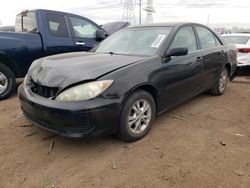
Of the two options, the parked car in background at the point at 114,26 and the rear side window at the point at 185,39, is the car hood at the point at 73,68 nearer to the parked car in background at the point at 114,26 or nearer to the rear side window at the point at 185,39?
the rear side window at the point at 185,39

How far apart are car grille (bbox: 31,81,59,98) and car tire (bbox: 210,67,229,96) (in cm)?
351

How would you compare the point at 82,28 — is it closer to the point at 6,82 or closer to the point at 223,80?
the point at 6,82

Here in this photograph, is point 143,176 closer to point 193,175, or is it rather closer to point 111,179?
point 111,179

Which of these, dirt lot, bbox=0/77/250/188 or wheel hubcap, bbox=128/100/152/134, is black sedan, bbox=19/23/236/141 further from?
dirt lot, bbox=0/77/250/188

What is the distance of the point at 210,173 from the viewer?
2805mm

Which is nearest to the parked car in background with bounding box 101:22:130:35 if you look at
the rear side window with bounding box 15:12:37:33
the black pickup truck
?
the black pickup truck

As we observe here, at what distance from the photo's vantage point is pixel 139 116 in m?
3.47

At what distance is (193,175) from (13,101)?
12.6ft

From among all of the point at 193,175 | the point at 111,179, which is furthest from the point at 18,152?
the point at 193,175

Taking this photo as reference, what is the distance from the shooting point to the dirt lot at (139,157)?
8.88ft

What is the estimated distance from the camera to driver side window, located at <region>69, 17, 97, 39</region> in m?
6.28

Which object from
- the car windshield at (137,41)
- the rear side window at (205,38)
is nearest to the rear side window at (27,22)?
the car windshield at (137,41)

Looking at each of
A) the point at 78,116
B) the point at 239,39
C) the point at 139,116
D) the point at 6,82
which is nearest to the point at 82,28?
the point at 6,82

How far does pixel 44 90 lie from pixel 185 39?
2.41 metres
